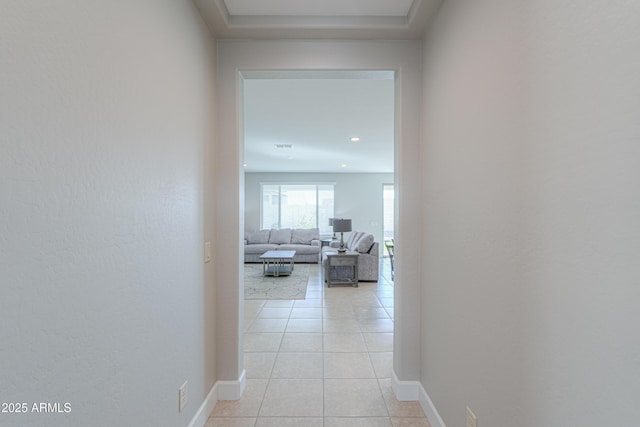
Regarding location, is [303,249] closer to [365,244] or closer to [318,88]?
[365,244]

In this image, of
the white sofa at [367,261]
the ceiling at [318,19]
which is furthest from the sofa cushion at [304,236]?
the ceiling at [318,19]

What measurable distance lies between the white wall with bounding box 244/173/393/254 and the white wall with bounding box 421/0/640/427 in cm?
793

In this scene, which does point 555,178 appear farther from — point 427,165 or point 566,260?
point 427,165

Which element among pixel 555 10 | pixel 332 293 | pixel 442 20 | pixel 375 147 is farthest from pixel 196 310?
pixel 375 147

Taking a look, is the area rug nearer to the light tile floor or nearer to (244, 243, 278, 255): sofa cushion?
the light tile floor

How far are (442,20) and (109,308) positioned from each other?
222 centimetres

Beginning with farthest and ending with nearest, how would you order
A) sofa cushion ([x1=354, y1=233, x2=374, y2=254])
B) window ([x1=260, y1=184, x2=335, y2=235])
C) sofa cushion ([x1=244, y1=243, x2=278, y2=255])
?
window ([x1=260, y1=184, x2=335, y2=235])
sofa cushion ([x1=244, y1=243, x2=278, y2=255])
sofa cushion ([x1=354, y1=233, x2=374, y2=254])

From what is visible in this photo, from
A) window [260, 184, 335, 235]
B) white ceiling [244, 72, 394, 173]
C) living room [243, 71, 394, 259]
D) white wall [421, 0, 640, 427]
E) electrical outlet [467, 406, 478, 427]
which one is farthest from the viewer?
window [260, 184, 335, 235]

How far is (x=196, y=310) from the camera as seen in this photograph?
69.3 inches

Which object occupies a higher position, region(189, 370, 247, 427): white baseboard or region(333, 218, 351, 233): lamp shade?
region(333, 218, 351, 233): lamp shade

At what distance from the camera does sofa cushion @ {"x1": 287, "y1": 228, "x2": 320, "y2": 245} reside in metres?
8.71

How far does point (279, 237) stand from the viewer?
8.66 m

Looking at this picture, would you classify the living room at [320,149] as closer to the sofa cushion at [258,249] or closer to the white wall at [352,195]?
the white wall at [352,195]

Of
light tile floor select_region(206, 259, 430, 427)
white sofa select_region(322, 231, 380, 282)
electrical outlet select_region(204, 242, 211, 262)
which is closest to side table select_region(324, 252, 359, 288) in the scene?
white sofa select_region(322, 231, 380, 282)
